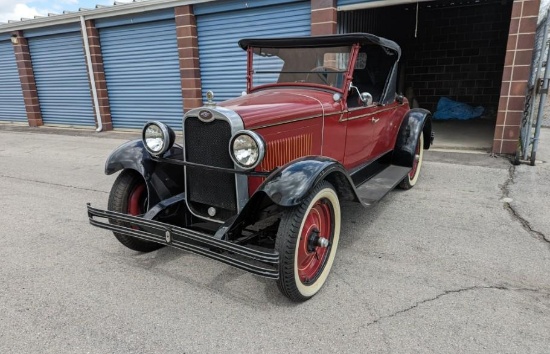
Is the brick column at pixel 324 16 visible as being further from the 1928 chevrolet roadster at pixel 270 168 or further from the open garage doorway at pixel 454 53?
the open garage doorway at pixel 454 53

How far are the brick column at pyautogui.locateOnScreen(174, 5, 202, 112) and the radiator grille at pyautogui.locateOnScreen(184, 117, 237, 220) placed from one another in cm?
639

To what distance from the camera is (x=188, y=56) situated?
860 cm

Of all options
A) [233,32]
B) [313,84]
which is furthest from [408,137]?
[233,32]

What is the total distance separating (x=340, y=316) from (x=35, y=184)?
499cm

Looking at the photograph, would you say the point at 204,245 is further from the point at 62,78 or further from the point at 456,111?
the point at 62,78

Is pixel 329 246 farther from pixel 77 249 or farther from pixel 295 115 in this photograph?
pixel 77 249

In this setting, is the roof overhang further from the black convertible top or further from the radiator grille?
the radiator grille

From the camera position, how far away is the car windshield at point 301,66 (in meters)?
3.47

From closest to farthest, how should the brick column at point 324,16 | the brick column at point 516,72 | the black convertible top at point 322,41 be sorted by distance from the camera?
the black convertible top at point 322,41, the brick column at point 516,72, the brick column at point 324,16

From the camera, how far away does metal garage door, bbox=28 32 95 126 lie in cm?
1057

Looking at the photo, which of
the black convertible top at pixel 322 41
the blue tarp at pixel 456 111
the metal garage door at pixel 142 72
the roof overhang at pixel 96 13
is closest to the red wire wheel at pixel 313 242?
the black convertible top at pixel 322 41

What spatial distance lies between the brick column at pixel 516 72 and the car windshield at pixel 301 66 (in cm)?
383

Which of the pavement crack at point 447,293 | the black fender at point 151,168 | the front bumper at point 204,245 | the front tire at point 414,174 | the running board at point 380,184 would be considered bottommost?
the pavement crack at point 447,293

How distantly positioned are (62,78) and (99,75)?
69.4 inches
